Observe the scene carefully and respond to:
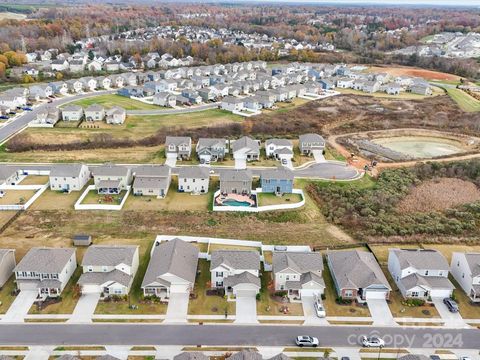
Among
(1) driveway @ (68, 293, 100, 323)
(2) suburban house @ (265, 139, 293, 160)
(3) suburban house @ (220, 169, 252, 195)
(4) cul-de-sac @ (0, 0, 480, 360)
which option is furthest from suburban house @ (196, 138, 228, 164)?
(1) driveway @ (68, 293, 100, 323)

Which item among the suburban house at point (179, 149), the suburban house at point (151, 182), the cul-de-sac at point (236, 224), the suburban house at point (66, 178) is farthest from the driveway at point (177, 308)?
the suburban house at point (179, 149)

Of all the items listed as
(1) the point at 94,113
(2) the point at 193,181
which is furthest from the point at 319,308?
(1) the point at 94,113

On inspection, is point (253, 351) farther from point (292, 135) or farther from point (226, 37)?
point (226, 37)

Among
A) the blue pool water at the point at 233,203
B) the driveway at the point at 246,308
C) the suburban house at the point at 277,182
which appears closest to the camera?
the driveway at the point at 246,308

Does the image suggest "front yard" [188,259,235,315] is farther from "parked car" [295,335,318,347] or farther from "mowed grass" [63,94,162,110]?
"mowed grass" [63,94,162,110]

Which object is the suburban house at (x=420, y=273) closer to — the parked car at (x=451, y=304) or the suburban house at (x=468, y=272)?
the parked car at (x=451, y=304)

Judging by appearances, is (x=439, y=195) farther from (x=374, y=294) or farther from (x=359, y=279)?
(x=359, y=279)

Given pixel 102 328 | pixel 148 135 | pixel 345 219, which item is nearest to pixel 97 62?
pixel 148 135
